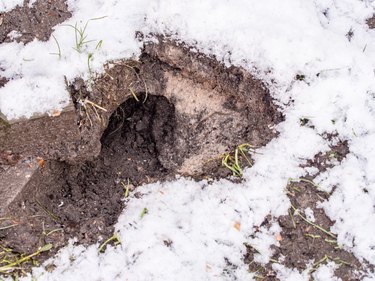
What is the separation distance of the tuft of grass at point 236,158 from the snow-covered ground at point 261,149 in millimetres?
43

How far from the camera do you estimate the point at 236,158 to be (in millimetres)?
2219

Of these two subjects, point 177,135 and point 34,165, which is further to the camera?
point 177,135

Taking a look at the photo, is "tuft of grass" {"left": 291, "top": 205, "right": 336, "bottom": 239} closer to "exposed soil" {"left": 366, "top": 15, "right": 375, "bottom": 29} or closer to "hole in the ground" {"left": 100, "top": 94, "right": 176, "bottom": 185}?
"hole in the ground" {"left": 100, "top": 94, "right": 176, "bottom": 185}

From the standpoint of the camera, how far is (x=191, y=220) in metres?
2.19

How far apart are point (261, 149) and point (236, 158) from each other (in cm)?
12

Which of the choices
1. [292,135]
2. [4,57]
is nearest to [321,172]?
[292,135]

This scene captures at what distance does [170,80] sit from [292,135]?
604 millimetres

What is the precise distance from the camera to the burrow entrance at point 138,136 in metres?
2.15

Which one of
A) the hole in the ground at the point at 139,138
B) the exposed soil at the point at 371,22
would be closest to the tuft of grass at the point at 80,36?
the hole in the ground at the point at 139,138

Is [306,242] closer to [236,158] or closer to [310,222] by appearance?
[310,222]

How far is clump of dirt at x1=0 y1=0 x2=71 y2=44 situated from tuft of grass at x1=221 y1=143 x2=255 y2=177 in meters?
0.97

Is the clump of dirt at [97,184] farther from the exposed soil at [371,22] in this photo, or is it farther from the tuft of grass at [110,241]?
the exposed soil at [371,22]

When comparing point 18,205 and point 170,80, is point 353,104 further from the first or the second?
point 18,205

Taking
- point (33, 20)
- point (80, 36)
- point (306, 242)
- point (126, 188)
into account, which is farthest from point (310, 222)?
point (33, 20)
